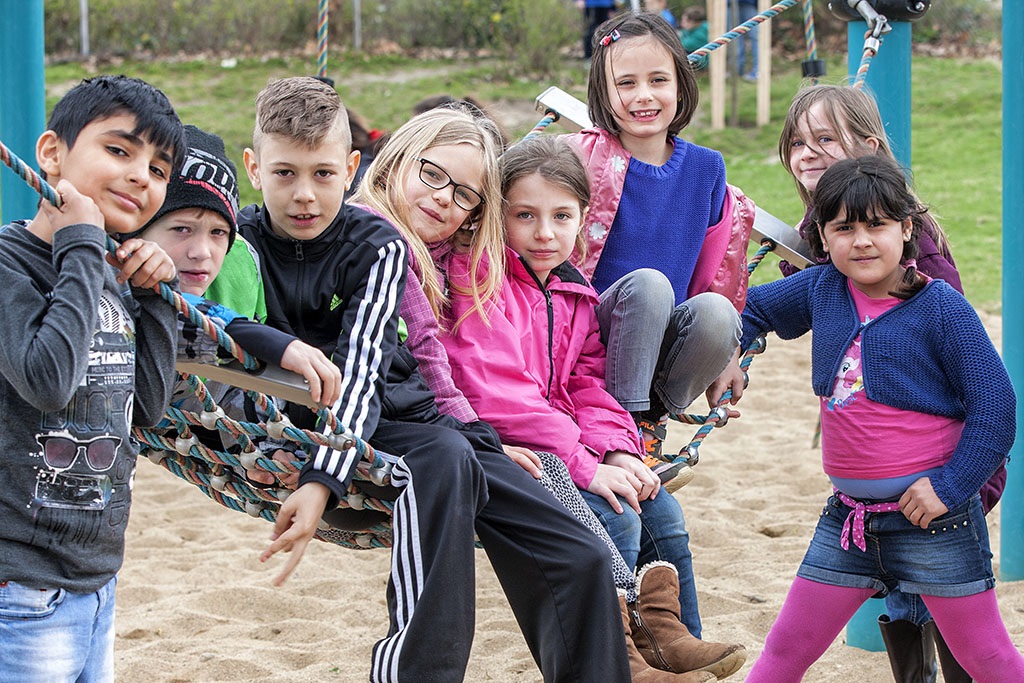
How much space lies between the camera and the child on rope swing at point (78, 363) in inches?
65.9

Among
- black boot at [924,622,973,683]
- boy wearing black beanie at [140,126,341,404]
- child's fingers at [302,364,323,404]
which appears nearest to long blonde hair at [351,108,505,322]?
boy wearing black beanie at [140,126,341,404]

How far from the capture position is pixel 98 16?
40.1ft

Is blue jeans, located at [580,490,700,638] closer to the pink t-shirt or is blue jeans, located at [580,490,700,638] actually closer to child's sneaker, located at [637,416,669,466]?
child's sneaker, located at [637,416,669,466]

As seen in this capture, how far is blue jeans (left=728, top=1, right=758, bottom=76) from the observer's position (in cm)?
1145

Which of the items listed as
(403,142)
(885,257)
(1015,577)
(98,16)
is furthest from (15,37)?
(98,16)

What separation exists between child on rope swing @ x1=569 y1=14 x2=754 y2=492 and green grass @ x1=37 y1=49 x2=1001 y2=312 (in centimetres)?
500

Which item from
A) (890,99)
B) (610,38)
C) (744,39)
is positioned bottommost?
(890,99)

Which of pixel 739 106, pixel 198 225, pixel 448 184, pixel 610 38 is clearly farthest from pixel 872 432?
pixel 739 106

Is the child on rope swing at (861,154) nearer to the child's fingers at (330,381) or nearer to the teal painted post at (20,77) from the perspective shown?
the child's fingers at (330,381)

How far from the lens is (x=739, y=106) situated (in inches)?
466

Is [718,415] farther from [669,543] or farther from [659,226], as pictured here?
[659,226]

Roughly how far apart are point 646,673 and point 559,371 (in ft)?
2.08

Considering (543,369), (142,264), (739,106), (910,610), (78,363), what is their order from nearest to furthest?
(78,363)
(142,264)
(543,369)
(910,610)
(739,106)

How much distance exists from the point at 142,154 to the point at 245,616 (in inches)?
83.3
